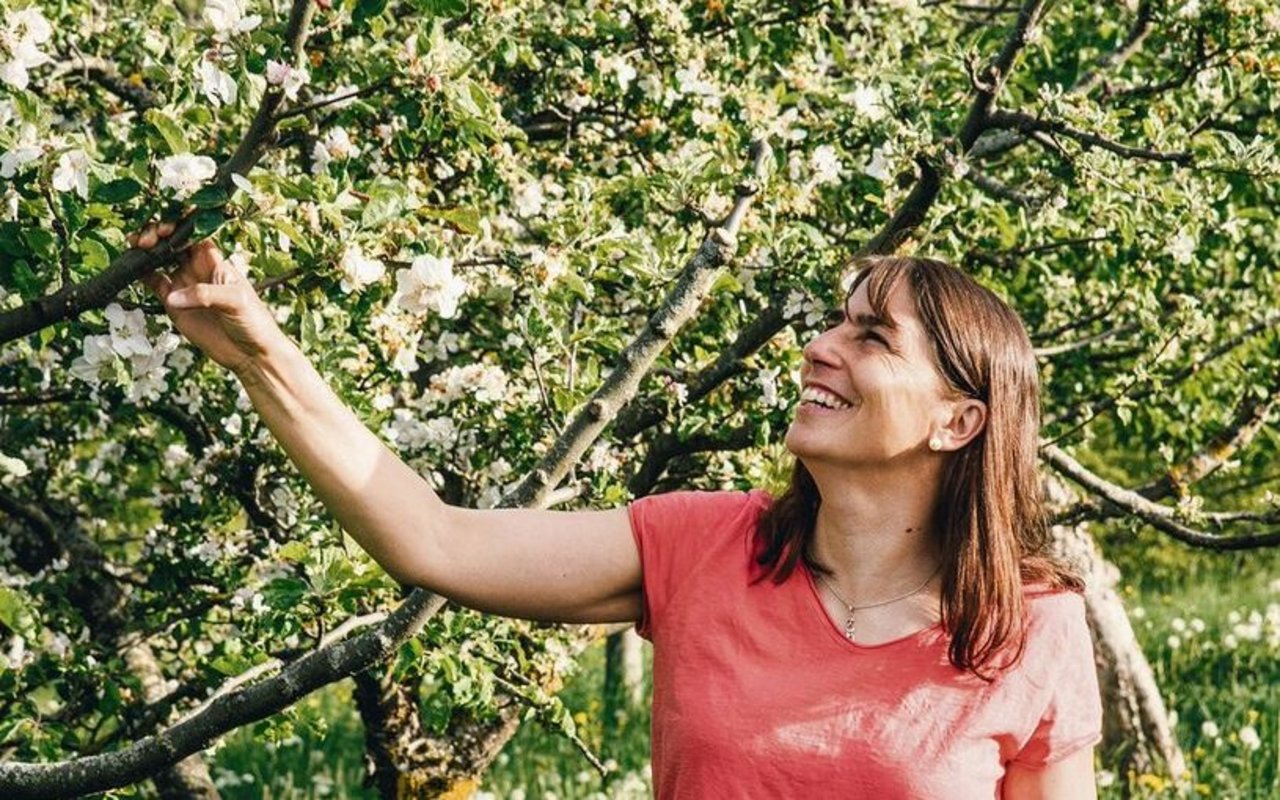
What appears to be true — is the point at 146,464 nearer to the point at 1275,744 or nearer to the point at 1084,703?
the point at 1084,703

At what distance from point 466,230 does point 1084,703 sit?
3.38ft

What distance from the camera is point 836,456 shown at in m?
A: 2.08

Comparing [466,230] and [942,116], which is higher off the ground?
[942,116]

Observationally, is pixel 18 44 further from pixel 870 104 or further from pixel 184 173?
pixel 870 104

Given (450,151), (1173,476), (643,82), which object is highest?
(643,82)

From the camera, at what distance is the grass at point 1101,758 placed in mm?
5875

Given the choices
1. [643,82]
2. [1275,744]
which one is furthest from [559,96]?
[1275,744]

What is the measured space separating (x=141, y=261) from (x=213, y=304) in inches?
6.0

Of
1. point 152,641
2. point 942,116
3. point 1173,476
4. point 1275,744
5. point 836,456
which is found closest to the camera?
point 836,456

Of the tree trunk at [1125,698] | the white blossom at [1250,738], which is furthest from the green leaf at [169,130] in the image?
the white blossom at [1250,738]

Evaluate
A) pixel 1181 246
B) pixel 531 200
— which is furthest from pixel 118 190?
pixel 1181 246

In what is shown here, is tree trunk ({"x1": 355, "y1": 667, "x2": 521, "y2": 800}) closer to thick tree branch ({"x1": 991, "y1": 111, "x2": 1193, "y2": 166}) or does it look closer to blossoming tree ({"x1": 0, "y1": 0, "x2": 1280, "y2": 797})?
blossoming tree ({"x1": 0, "y1": 0, "x2": 1280, "y2": 797})

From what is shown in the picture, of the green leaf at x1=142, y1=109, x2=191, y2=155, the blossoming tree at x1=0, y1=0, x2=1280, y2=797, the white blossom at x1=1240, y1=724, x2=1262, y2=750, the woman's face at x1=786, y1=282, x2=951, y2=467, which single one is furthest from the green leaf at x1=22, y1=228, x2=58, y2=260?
the white blossom at x1=1240, y1=724, x2=1262, y2=750

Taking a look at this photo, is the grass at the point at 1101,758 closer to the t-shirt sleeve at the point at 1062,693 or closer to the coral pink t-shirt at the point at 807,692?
the coral pink t-shirt at the point at 807,692
